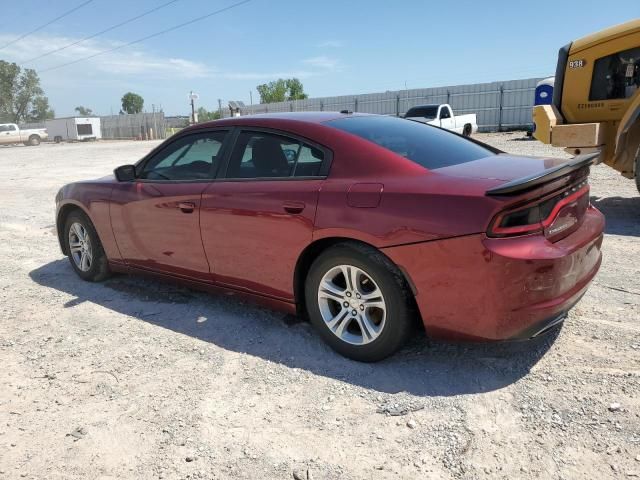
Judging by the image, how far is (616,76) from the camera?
290 inches

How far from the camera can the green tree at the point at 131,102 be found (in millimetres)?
132538

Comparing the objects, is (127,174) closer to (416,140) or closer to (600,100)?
(416,140)

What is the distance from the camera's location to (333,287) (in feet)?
10.7

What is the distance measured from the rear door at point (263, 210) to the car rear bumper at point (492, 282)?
28.4 inches

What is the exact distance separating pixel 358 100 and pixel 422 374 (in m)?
34.1

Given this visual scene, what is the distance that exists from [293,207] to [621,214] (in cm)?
567

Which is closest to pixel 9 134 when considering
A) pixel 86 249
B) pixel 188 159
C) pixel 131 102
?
pixel 86 249

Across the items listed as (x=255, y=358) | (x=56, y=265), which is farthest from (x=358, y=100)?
(x=255, y=358)

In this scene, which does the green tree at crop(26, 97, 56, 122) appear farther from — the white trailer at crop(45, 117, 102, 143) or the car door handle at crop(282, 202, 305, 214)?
the car door handle at crop(282, 202, 305, 214)

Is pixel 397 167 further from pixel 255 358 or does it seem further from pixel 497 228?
pixel 255 358

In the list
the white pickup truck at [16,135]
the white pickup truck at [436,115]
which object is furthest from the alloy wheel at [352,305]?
the white pickup truck at [16,135]

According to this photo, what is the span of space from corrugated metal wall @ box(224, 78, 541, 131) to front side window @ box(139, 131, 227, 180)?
26.8m

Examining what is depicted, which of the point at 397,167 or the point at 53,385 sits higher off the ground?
Result: the point at 397,167

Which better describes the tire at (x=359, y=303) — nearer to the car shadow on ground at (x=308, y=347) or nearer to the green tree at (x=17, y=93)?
the car shadow on ground at (x=308, y=347)
